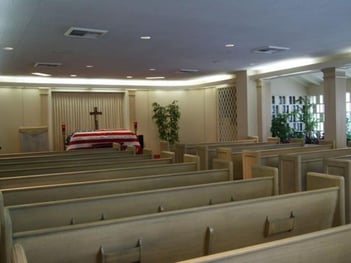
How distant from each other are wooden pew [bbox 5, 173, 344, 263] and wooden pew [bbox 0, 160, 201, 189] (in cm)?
131

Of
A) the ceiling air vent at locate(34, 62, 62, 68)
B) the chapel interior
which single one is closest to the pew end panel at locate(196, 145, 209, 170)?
the chapel interior

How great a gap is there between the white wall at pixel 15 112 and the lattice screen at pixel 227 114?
5117 millimetres

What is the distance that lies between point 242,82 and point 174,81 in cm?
291

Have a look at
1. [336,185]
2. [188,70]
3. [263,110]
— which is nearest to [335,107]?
[263,110]

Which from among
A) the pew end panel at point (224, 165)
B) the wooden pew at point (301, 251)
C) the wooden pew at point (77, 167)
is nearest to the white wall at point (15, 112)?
the wooden pew at point (77, 167)

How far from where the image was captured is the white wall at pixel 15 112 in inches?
366

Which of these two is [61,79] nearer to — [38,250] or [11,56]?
[11,56]

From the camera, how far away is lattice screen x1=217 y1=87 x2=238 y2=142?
989cm

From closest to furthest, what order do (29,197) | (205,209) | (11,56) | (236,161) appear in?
(205,209) → (29,197) → (236,161) → (11,56)

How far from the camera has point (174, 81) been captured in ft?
36.3

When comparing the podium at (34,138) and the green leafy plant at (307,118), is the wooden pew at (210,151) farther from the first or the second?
the podium at (34,138)

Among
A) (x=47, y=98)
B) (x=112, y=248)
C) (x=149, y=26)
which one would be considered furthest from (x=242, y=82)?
(x=112, y=248)

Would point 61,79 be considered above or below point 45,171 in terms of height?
above

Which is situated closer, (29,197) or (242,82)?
(29,197)
